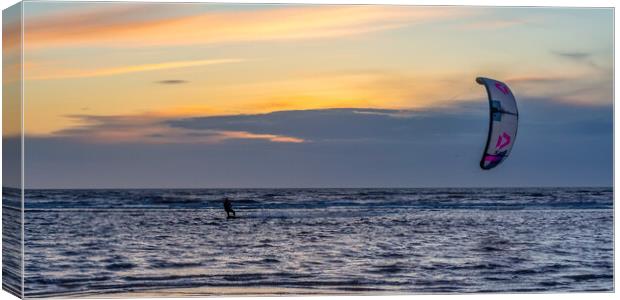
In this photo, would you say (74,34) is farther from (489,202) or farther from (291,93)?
(489,202)

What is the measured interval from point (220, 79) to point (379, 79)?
4.98 feet

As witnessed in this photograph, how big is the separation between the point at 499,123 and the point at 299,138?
1.92 meters

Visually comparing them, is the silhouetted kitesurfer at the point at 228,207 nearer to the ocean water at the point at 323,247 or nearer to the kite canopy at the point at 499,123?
the ocean water at the point at 323,247

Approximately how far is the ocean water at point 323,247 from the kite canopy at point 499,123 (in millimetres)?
344

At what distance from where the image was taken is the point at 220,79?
1537cm

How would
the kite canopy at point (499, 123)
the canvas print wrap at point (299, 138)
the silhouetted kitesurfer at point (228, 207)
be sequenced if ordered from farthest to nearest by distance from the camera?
the silhouetted kitesurfer at point (228, 207), the kite canopy at point (499, 123), the canvas print wrap at point (299, 138)

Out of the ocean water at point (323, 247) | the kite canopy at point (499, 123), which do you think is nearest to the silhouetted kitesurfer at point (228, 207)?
the ocean water at point (323, 247)

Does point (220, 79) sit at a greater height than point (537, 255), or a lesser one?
greater

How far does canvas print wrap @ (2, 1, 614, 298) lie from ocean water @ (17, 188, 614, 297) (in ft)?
0.07

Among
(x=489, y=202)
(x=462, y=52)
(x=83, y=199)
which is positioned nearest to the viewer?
(x=489, y=202)

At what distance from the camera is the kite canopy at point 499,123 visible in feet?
51.4

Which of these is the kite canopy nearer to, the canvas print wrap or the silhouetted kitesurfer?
the canvas print wrap

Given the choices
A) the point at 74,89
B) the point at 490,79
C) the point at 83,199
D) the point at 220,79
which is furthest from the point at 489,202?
the point at 83,199

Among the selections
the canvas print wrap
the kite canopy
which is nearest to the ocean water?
the canvas print wrap
